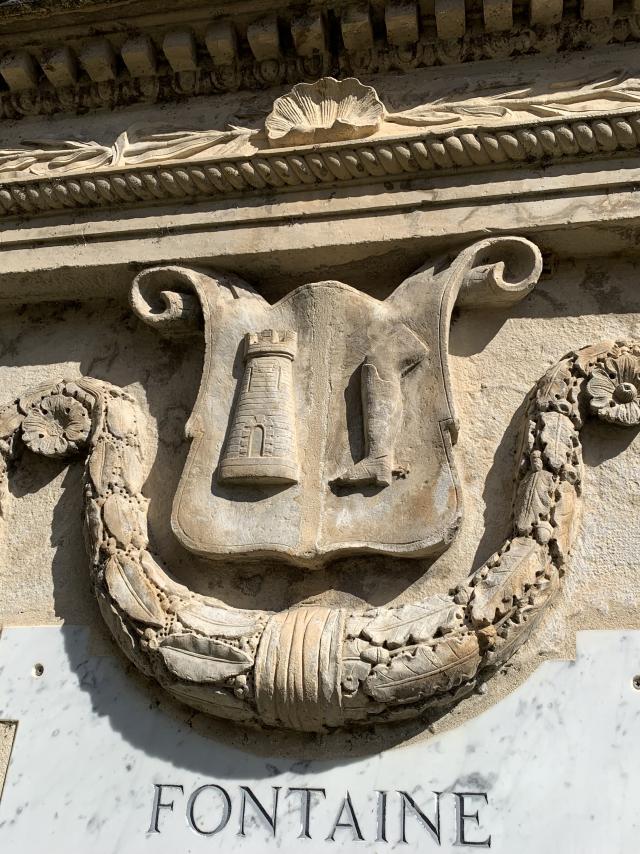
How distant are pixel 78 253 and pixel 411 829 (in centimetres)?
251

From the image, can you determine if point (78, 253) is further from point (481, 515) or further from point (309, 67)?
point (481, 515)

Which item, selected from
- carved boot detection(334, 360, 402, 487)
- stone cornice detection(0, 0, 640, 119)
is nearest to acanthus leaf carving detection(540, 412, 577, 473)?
carved boot detection(334, 360, 402, 487)

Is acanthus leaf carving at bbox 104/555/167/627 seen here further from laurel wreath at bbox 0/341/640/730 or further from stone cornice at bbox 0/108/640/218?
stone cornice at bbox 0/108/640/218

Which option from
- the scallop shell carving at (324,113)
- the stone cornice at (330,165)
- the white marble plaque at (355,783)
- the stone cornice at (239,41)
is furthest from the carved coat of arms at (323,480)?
the stone cornice at (239,41)

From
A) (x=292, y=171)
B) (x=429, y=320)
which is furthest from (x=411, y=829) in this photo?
(x=292, y=171)

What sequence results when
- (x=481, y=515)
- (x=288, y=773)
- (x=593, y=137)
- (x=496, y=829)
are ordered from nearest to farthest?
(x=496, y=829)
(x=288, y=773)
(x=481, y=515)
(x=593, y=137)

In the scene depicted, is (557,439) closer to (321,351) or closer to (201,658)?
(321,351)

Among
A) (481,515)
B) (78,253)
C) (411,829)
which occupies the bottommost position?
(411,829)

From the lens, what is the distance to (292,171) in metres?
3.49

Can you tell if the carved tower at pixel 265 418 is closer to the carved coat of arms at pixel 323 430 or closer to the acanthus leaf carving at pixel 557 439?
the carved coat of arms at pixel 323 430

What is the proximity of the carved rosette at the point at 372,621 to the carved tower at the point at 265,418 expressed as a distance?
1.47 feet

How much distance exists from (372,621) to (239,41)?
2534 mm

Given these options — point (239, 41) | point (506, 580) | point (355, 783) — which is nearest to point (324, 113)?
point (239, 41)

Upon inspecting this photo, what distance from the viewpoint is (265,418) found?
3.14m
